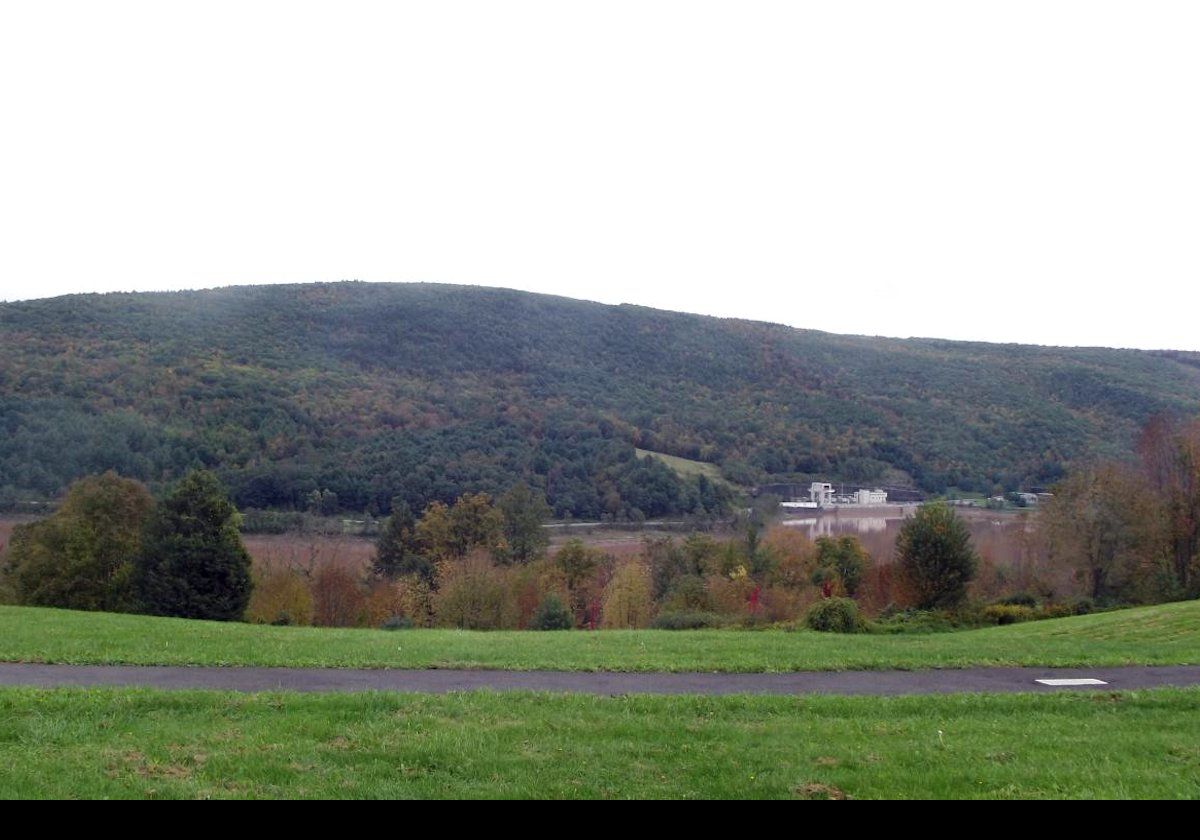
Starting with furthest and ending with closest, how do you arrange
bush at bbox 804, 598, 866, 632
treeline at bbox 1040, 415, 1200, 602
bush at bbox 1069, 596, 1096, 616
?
treeline at bbox 1040, 415, 1200, 602 → bush at bbox 1069, 596, 1096, 616 → bush at bbox 804, 598, 866, 632

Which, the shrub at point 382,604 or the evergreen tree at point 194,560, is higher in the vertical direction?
the evergreen tree at point 194,560

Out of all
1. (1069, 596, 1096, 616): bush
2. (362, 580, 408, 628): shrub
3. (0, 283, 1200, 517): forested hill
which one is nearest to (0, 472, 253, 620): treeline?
(362, 580, 408, 628): shrub

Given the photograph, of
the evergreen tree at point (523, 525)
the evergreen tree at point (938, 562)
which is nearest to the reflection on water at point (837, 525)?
the evergreen tree at point (523, 525)

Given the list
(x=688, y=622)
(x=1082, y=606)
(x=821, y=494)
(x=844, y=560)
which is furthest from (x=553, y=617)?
(x=821, y=494)

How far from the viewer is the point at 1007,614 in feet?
77.0

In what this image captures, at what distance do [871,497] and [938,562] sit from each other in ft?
65.7

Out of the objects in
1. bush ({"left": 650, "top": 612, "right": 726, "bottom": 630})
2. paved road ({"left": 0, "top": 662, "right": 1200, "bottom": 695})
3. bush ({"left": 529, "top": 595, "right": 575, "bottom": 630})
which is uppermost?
paved road ({"left": 0, "top": 662, "right": 1200, "bottom": 695})

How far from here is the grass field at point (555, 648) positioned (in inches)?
472

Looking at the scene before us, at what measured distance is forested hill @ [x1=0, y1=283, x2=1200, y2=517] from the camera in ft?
162

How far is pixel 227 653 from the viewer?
12.5 meters

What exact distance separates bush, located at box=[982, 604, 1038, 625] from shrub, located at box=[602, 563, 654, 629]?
13.7 metres

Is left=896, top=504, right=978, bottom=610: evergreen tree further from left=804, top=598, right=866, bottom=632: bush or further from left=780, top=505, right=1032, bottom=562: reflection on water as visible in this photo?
left=804, top=598, right=866, bottom=632: bush

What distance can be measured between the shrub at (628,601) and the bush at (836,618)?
1691 cm

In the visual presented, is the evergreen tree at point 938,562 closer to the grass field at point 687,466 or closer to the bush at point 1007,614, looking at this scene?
the bush at point 1007,614
